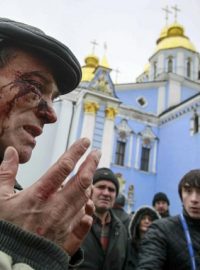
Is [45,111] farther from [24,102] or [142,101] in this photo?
[142,101]

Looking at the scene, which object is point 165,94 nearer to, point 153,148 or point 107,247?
point 153,148

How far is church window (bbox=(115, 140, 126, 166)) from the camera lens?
54.0 feet

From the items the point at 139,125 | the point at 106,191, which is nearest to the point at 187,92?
the point at 139,125

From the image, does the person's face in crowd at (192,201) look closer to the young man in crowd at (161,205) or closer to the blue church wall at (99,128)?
the young man in crowd at (161,205)

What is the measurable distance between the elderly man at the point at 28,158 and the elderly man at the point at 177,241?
990mm

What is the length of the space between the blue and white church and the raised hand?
9.15 metres

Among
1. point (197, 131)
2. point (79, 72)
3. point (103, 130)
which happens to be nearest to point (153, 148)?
point (197, 131)

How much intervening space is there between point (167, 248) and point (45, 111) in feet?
4.08

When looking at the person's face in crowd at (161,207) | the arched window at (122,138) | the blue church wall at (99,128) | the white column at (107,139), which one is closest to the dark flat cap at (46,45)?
the person's face in crowd at (161,207)

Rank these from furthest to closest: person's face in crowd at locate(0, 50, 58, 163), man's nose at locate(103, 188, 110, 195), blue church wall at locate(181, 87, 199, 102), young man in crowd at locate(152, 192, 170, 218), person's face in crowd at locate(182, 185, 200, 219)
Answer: blue church wall at locate(181, 87, 199, 102) < young man in crowd at locate(152, 192, 170, 218) < man's nose at locate(103, 188, 110, 195) < person's face in crowd at locate(182, 185, 200, 219) < person's face in crowd at locate(0, 50, 58, 163)

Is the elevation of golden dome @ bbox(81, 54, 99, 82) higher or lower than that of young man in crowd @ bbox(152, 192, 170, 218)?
higher

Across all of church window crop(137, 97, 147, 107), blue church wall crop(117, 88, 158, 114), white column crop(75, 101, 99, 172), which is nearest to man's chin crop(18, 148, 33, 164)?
white column crop(75, 101, 99, 172)

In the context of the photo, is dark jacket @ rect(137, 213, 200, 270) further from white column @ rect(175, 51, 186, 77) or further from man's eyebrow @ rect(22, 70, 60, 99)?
white column @ rect(175, 51, 186, 77)

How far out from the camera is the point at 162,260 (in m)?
1.90
